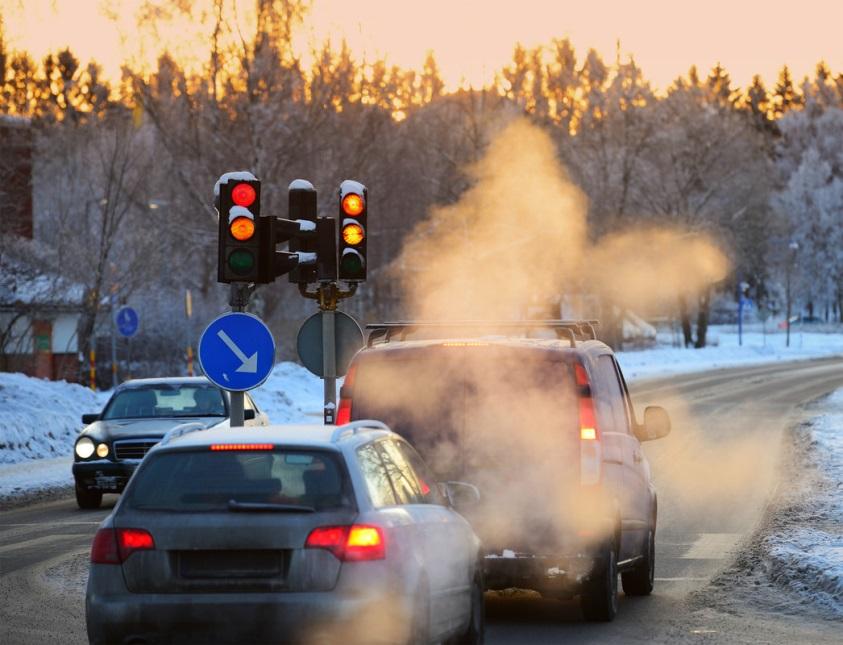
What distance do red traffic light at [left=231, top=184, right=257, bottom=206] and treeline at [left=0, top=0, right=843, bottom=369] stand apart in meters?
22.6

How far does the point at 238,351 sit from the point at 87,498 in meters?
6.27

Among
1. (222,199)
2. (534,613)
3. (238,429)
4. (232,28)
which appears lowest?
(534,613)

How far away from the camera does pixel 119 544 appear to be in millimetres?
7430

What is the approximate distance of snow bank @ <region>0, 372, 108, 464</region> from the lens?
27516 mm

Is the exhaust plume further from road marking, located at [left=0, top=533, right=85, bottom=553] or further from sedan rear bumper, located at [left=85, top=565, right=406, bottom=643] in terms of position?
sedan rear bumper, located at [left=85, top=565, right=406, bottom=643]

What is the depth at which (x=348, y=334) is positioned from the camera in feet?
53.4

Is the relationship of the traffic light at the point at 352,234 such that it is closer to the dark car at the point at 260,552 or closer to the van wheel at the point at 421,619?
the dark car at the point at 260,552

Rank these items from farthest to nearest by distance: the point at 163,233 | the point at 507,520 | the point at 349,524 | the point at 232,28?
1. the point at 163,233
2. the point at 232,28
3. the point at 507,520
4. the point at 349,524

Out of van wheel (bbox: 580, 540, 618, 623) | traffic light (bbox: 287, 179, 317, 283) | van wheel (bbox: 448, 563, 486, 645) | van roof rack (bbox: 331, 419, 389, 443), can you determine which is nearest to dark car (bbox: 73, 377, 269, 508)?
traffic light (bbox: 287, 179, 317, 283)

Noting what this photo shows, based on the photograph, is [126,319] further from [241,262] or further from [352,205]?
[241,262]

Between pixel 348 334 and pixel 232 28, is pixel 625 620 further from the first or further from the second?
pixel 232 28

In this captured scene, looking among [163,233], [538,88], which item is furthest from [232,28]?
[538,88]

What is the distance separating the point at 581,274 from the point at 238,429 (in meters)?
65.4

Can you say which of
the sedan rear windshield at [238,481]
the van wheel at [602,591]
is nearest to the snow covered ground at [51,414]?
the van wheel at [602,591]
